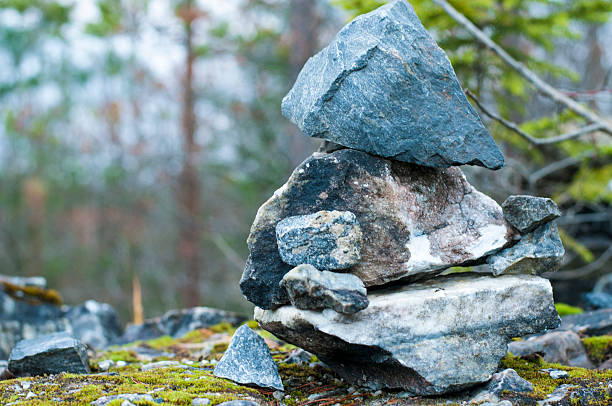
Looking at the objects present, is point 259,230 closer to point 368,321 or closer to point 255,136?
point 368,321

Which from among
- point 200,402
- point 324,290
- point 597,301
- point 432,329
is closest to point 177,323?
point 200,402

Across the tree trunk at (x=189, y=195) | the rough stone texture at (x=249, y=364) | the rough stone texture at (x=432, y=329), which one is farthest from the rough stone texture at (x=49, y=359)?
the tree trunk at (x=189, y=195)

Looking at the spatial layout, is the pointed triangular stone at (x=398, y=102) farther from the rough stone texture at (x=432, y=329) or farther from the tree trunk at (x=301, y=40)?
the tree trunk at (x=301, y=40)

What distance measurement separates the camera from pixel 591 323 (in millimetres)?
4934

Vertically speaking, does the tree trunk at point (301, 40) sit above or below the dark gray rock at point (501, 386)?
above

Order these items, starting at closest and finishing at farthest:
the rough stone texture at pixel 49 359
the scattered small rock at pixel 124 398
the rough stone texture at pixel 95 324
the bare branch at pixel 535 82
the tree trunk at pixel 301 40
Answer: the scattered small rock at pixel 124 398 < the rough stone texture at pixel 49 359 < the bare branch at pixel 535 82 < the rough stone texture at pixel 95 324 < the tree trunk at pixel 301 40

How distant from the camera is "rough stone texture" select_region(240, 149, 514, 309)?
329 centimetres

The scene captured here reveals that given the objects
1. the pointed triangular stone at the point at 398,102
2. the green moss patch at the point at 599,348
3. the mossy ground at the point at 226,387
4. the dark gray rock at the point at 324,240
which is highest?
the pointed triangular stone at the point at 398,102

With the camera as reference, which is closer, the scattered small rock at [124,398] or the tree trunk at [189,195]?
the scattered small rock at [124,398]

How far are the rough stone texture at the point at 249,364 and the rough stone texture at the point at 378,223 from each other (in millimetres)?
258

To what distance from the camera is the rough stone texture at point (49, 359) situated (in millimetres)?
3670

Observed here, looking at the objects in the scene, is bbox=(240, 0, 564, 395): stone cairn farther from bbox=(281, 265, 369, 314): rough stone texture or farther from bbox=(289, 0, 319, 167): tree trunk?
bbox=(289, 0, 319, 167): tree trunk

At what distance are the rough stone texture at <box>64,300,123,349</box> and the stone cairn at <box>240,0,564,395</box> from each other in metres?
3.29

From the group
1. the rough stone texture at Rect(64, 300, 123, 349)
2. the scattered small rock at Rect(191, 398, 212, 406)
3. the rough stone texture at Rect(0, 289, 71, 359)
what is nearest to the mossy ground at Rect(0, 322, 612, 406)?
the scattered small rock at Rect(191, 398, 212, 406)
